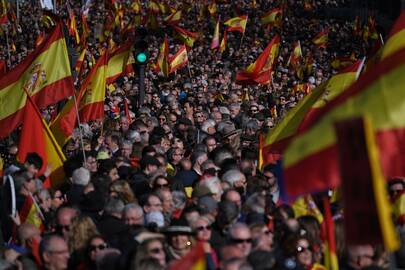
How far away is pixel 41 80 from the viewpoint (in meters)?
15.5

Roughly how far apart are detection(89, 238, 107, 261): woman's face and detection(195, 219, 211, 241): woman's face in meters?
0.66

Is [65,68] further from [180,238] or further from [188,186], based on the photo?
[180,238]

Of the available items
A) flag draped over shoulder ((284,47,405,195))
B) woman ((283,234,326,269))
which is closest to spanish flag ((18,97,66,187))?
woman ((283,234,326,269))

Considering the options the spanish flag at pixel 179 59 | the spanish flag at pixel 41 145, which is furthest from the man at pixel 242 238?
the spanish flag at pixel 179 59

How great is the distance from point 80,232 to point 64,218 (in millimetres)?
359

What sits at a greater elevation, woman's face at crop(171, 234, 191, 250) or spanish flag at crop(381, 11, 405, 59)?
spanish flag at crop(381, 11, 405, 59)

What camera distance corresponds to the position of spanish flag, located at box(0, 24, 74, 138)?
1528 cm

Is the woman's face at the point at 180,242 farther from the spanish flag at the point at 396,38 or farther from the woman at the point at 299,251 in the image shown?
the spanish flag at the point at 396,38

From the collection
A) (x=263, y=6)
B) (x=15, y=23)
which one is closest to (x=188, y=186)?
(x=15, y=23)

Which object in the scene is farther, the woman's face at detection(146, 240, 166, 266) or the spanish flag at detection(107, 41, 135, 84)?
the spanish flag at detection(107, 41, 135, 84)

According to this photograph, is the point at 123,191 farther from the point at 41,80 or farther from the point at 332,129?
the point at 41,80

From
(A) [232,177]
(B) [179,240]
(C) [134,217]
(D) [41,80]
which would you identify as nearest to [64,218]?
(C) [134,217]

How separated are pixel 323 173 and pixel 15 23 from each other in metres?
38.1

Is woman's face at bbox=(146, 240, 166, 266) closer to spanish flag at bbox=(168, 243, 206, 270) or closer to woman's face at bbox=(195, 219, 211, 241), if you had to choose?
woman's face at bbox=(195, 219, 211, 241)
